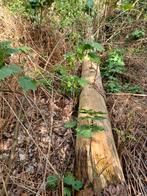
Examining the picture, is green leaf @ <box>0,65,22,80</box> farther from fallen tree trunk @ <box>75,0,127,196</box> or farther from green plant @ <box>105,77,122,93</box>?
green plant @ <box>105,77,122,93</box>

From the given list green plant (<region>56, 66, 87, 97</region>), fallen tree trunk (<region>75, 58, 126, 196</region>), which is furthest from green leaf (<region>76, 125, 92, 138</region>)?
green plant (<region>56, 66, 87, 97</region>)

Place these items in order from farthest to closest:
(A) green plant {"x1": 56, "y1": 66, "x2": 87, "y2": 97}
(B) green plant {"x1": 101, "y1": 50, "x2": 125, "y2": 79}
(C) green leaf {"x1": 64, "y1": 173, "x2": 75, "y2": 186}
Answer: (B) green plant {"x1": 101, "y1": 50, "x2": 125, "y2": 79} < (A) green plant {"x1": 56, "y1": 66, "x2": 87, "y2": 97} < (C) green leaf {"x1": 64, "y1": 173, "x2": 75, "y2": 186}

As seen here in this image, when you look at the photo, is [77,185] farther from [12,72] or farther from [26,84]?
[12,72]

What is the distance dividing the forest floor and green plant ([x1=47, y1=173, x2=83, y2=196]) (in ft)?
0.17

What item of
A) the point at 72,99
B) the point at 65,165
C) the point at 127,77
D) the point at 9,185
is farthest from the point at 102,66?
the point at 9,185

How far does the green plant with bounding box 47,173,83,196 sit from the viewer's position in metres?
2.33

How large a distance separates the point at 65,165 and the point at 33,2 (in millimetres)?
3344

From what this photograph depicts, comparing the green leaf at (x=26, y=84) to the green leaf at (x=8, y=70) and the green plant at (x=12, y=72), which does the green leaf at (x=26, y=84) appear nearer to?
the green plant at (x=12, y=72)

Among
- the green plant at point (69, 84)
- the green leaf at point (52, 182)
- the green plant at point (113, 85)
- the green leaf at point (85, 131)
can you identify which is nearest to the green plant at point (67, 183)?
the green leaf at point (52, 182)

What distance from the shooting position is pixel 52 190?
2.50 metres

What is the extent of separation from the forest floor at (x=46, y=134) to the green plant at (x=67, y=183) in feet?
0.17

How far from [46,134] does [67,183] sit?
1.04 metres

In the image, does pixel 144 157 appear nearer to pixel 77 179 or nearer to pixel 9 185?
pixel 77 179

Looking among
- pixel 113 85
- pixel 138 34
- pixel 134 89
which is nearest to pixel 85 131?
pixel 113 85
